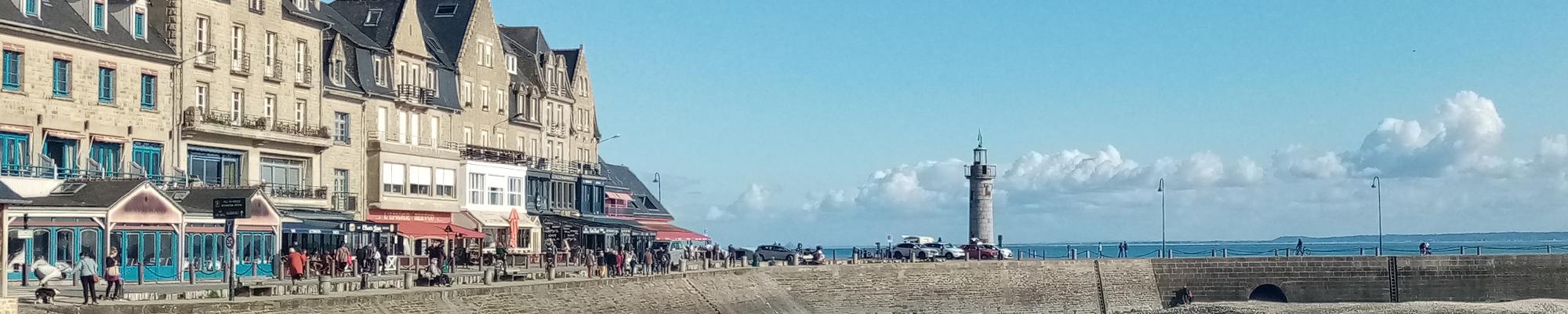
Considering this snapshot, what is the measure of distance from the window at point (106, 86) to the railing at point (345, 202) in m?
12.9

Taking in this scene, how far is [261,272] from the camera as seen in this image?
4888 centimetres

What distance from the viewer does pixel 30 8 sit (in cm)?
4316

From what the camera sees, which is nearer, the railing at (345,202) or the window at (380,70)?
the railing at (345,202)

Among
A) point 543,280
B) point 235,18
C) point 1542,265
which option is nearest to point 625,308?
point 543,280

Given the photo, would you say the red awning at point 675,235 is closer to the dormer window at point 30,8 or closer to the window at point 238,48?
the window at point 238,48

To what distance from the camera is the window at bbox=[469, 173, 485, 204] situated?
6794 centimetres

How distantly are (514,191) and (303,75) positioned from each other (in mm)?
16882

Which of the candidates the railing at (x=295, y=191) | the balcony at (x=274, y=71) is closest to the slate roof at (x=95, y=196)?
the railing at (x=295, y=191)

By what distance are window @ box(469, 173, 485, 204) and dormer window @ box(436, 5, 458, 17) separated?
21.9 ft

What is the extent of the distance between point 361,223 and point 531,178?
19571 mm

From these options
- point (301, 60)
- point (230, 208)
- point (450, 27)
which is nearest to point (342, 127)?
point (301, 60)

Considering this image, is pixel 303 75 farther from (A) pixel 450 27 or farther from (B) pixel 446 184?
(A) pixel 450 27

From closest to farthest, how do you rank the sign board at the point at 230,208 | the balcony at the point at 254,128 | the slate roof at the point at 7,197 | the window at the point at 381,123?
the slate roof at the point at 7,197, the sign board at the point at 230,208, the balcony at the point at 254,128, the window at the point at 381,123

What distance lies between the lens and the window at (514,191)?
71.4 metres
